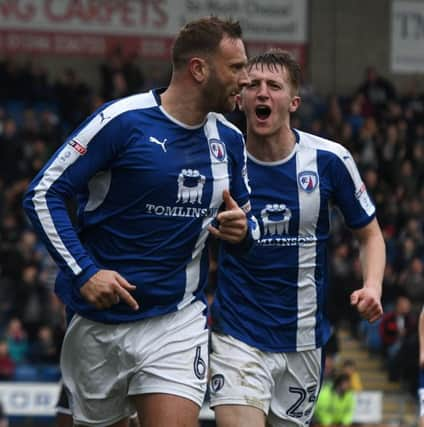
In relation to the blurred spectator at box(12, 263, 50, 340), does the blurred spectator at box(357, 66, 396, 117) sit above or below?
above

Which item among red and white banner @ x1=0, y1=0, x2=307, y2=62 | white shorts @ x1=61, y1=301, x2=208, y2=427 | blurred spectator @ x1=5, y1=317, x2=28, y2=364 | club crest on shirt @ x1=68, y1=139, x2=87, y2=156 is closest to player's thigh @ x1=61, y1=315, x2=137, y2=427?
white shorts @ x1=61, y1=301, x2=208, y2=427

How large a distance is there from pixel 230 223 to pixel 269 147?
1.23 meters

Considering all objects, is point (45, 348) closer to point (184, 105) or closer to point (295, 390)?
point (295, 390)

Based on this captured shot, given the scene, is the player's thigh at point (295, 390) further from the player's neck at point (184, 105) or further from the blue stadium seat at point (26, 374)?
the blue stadium seat at point (26, 374)

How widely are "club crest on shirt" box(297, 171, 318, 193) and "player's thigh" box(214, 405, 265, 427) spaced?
1.16 metres

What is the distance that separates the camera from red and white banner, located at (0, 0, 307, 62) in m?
22.2

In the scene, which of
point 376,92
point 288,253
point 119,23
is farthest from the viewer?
point 376,92

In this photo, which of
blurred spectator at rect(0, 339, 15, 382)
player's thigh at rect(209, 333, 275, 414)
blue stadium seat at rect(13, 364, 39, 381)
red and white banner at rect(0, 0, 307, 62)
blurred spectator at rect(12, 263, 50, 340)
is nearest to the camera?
player's thigh at rect(209, 333, 275, 414)

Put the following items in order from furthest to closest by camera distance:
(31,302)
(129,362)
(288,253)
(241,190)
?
(31,302), (288,253), (241,190), (129,362)

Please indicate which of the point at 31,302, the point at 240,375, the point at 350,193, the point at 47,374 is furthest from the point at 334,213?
the point at 240,375

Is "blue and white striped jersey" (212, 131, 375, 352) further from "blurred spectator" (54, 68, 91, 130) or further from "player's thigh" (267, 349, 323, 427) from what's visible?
"blurred spectator" (54, 68, 91, 130)

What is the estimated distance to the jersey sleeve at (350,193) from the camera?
6.31 m

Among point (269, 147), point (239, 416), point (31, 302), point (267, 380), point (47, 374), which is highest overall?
point (269, 147)

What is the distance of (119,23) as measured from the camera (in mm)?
22734
